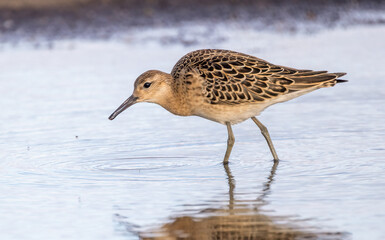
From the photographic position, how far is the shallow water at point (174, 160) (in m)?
6.64

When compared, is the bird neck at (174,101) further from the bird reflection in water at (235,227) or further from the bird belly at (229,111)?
the bird reflection in water at (235,227)

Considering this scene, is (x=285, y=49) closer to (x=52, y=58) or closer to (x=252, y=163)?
(x=52, y=58)

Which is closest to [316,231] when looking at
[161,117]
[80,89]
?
[161,117]

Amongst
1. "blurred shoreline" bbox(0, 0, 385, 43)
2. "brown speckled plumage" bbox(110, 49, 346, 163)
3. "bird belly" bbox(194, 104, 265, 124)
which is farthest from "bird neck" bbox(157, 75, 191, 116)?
"blurred shoreline" bbox(0, 0, 385, 43)

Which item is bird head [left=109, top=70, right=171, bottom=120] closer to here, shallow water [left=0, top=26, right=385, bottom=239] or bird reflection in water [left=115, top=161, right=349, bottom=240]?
shallow water [left=0, top=26, right=385, bottom=239]

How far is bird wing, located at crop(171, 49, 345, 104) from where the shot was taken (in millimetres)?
9039

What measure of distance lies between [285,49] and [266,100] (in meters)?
6.89

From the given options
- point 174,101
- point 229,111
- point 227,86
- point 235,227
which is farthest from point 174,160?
point 235,227

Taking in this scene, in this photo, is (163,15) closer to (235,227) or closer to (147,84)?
(147,84)

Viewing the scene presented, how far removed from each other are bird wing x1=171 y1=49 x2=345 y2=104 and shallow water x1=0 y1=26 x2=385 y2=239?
73 cm

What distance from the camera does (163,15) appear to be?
19438mm

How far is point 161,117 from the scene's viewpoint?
1132cm

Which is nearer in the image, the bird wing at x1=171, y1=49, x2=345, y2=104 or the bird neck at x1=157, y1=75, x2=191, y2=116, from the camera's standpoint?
the bird wing at x1=171, y1=49, x2=345, y2=104

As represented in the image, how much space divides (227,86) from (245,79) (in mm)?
228
